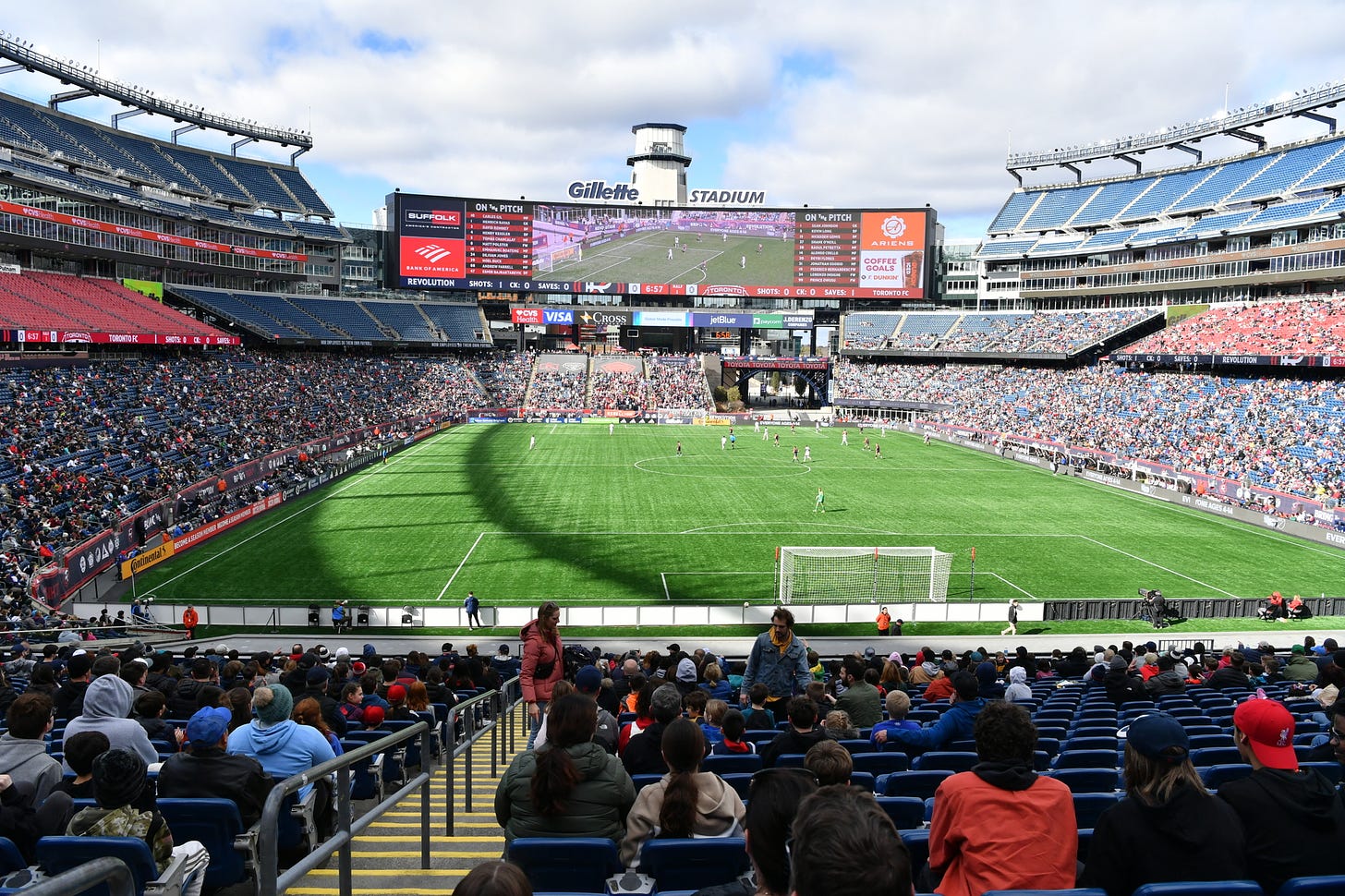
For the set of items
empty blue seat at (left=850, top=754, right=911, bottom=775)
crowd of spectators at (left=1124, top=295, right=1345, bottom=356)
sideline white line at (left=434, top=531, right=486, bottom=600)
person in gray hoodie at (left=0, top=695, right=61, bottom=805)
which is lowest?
sideline white line at (left=434, top=531, right=486, bottom=600)

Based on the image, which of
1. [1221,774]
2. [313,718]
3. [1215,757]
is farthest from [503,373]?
[1221,774]

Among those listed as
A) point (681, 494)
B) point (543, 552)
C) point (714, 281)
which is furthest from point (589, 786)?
point (714, 281)

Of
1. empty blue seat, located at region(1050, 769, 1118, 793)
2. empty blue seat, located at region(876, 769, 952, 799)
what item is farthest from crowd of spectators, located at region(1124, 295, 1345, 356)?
empty blue seat, located at region(876, 769, 952, 799)

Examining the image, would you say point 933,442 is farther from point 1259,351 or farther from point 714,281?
point 714,281

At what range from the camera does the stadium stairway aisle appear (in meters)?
6.42

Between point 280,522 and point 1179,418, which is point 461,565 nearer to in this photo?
point 280,522

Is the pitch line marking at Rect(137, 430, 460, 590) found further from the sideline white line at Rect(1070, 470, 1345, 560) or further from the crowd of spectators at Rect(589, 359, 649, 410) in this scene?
the sideline white line at Rect(1070, 470, 1345, 560)

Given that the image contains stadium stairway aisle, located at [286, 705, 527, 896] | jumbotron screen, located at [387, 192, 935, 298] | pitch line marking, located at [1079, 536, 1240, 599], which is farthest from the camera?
jumbotron screen, located at [387, 192, 935, 298]

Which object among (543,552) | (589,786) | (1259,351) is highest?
(1259,351)

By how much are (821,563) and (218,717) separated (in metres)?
29.8

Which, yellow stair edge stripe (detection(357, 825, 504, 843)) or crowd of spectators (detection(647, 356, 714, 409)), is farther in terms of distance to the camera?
crowd of spectators (detection(647, 356, 714, 409))

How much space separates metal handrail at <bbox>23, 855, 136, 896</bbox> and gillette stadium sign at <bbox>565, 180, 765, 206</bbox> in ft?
356

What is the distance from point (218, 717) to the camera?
226 inches

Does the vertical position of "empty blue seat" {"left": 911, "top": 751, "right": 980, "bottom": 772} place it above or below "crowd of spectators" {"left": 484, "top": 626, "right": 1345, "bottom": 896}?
below
